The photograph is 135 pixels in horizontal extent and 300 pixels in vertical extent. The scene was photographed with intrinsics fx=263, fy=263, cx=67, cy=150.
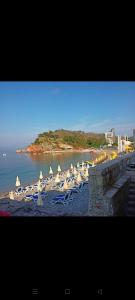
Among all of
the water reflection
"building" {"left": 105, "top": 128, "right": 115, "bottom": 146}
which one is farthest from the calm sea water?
"building" {"left": 105, "top": 128, "right": 115, "bottom": 146}

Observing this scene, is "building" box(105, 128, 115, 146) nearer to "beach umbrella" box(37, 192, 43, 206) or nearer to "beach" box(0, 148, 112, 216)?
"beach" box(0, 148, 112, 216)

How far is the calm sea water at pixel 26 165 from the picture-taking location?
105 inches

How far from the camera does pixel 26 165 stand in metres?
2.74

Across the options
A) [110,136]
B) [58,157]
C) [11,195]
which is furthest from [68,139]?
[11,195]

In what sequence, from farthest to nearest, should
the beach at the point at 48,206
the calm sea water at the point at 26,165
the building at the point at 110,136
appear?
1. the building at the point at 110,136
2. the calm sea water at the point at 26,165
3. the beach at the point at 48,206

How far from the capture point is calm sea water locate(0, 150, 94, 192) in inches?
105

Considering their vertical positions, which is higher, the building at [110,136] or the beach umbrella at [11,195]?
the building at [110,136]

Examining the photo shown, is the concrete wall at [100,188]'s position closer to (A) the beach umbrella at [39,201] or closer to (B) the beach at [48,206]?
(B) the beach at [48,206]

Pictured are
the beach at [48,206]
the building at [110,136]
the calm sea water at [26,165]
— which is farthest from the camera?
the building at [110,136]

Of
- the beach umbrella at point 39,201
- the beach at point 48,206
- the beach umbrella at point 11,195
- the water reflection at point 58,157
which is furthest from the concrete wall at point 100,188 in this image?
the beach umbrella at point 11,195
